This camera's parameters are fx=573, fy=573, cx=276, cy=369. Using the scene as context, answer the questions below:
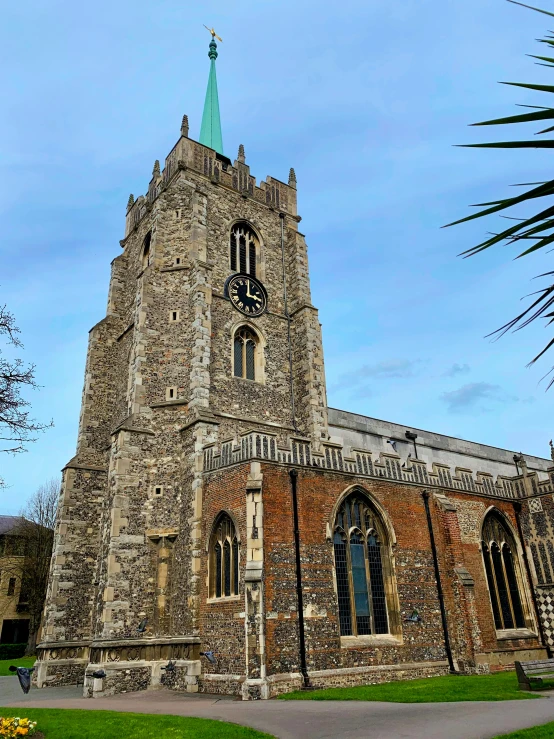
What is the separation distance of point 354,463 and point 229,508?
4.51m

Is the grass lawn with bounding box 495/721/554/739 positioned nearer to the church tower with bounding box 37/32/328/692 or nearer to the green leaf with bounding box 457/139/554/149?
the green leaf with bounding box 457/139/554/149

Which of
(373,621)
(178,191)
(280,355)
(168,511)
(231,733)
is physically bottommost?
(231,733)

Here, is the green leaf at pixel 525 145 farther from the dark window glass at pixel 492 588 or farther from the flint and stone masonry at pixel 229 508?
the dark window glass at pixel 492 588

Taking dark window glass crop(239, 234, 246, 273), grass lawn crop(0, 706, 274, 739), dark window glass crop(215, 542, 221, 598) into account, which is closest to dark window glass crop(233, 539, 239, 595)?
dark window glass crop(215, 542, 221, 598)

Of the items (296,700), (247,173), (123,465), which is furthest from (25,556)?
(296,700)

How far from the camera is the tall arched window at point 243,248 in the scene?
26.0m

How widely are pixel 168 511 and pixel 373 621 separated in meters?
7.43

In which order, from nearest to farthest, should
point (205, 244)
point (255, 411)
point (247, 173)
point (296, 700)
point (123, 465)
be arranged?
point (296, 700)
point (123, 465)
point (255, 411)
point (205, 244)
point (247, 173)

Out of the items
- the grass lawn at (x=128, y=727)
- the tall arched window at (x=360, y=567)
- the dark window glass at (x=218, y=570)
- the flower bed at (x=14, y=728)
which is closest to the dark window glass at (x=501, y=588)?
the tall arched window at (x=360, y=567)

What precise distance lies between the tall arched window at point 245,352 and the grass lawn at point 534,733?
55.3 feet

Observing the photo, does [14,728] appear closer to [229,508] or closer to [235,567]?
[235,567]

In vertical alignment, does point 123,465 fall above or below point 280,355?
below

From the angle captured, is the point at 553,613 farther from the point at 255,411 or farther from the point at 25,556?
the point at 25,556

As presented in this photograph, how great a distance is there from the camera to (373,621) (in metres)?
17.3
